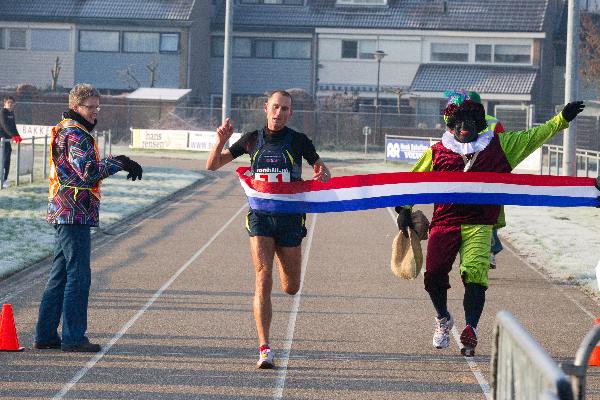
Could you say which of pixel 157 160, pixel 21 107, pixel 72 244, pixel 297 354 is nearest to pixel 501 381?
pixel 297 354

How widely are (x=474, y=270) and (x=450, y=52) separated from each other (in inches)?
2246

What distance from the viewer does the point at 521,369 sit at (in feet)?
16.4

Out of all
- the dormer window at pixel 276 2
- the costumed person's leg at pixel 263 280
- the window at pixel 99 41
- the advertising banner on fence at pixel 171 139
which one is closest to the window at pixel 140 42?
the window at pixel 99 41

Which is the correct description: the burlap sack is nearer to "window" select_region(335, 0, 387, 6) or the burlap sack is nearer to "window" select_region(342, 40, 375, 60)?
"window" select_region(342, 40, 375, 60)

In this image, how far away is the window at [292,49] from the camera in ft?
220

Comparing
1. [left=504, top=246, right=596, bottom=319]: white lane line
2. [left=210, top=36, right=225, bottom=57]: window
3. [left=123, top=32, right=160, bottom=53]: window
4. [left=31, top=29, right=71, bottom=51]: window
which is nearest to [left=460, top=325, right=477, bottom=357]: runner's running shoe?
[left=504, top=246, right=596, bottom=319]: white lane line

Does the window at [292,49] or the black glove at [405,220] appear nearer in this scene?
the black glove at [405,220]

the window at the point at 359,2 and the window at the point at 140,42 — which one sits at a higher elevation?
the window at the point at 359,2

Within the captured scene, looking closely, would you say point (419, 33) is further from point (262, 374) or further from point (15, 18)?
point (262, 374)

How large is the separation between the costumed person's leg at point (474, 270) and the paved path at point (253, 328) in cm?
27

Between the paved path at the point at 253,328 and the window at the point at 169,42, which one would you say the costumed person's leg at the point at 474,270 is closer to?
the paved path at the point at 253,328

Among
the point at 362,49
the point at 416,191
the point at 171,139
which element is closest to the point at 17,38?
the point at 362,49

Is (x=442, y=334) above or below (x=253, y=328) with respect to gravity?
above

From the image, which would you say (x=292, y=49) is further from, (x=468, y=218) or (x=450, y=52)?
(x=468, y=218)
